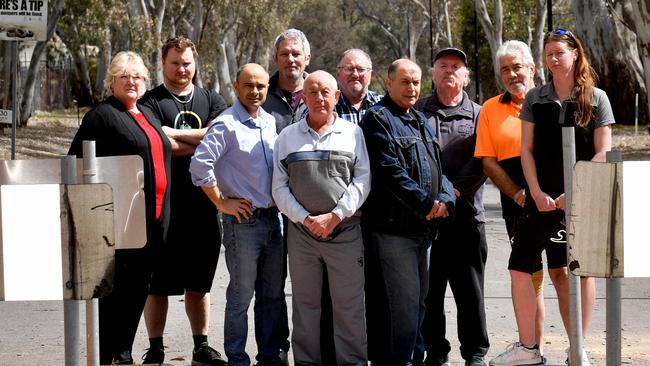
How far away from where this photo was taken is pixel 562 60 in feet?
23.3

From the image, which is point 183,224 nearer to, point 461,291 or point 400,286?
point 400,286

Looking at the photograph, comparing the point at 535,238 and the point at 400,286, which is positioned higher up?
the point at 535,238

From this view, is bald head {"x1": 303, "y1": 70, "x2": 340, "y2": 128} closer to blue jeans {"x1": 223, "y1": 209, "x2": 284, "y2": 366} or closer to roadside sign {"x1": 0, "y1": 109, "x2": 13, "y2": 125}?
blue jeans {"x1": 223, "y1": 209, "x2": 284, "y2": 366}

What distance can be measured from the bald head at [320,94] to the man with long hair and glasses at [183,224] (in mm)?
956

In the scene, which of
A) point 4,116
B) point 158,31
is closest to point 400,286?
point 4,116

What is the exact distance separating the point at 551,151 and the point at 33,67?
3286 centimetres

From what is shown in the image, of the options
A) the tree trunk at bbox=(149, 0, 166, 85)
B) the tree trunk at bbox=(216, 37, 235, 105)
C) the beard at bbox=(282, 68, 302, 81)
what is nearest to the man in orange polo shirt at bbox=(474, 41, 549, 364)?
the beard at bbox=(282, 68, 302, 81)

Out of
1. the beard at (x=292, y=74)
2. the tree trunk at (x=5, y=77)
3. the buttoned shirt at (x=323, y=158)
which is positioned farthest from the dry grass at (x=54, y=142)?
the buttoned shirt at (x=323, y=158)

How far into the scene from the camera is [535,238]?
7.25 metres

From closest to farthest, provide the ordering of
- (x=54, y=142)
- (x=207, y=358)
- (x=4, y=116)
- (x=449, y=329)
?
(x=207, y=358), (x=449, y=329), (x=4, y=116), (x=54, y=142)

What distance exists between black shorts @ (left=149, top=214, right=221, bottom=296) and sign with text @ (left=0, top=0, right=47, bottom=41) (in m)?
8.87

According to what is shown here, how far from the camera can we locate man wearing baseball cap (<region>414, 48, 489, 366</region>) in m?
7.67

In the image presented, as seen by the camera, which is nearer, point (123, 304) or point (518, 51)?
point (123, 304)

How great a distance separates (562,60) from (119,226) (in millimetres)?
2904
